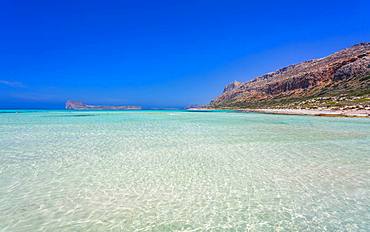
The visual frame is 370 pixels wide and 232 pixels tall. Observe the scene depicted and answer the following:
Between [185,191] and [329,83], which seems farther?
[329,83]

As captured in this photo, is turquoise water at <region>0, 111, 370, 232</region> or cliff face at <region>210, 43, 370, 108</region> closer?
turquoise water at <region>0, 111, 370, 232</region>

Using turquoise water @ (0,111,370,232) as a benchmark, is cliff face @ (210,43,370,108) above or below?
above

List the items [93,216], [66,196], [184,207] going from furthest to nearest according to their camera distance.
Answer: [66,196] < [184,207] < [93,216]

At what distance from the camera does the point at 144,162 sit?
468 inches

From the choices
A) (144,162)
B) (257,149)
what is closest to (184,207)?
(144,162)

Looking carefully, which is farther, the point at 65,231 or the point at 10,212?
the point at 10,212

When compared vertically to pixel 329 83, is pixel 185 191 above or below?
below

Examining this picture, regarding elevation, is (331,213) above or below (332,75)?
below

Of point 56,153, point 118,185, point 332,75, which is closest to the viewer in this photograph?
point 118,185

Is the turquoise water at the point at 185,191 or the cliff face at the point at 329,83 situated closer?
the turquoise water at the point at 185,191

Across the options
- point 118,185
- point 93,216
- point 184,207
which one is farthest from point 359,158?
point 93,216

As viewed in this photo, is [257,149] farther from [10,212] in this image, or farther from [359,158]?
[10,212]

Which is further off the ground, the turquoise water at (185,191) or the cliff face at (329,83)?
the cliff face at (329,83)

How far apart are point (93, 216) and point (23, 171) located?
5.83 metres
